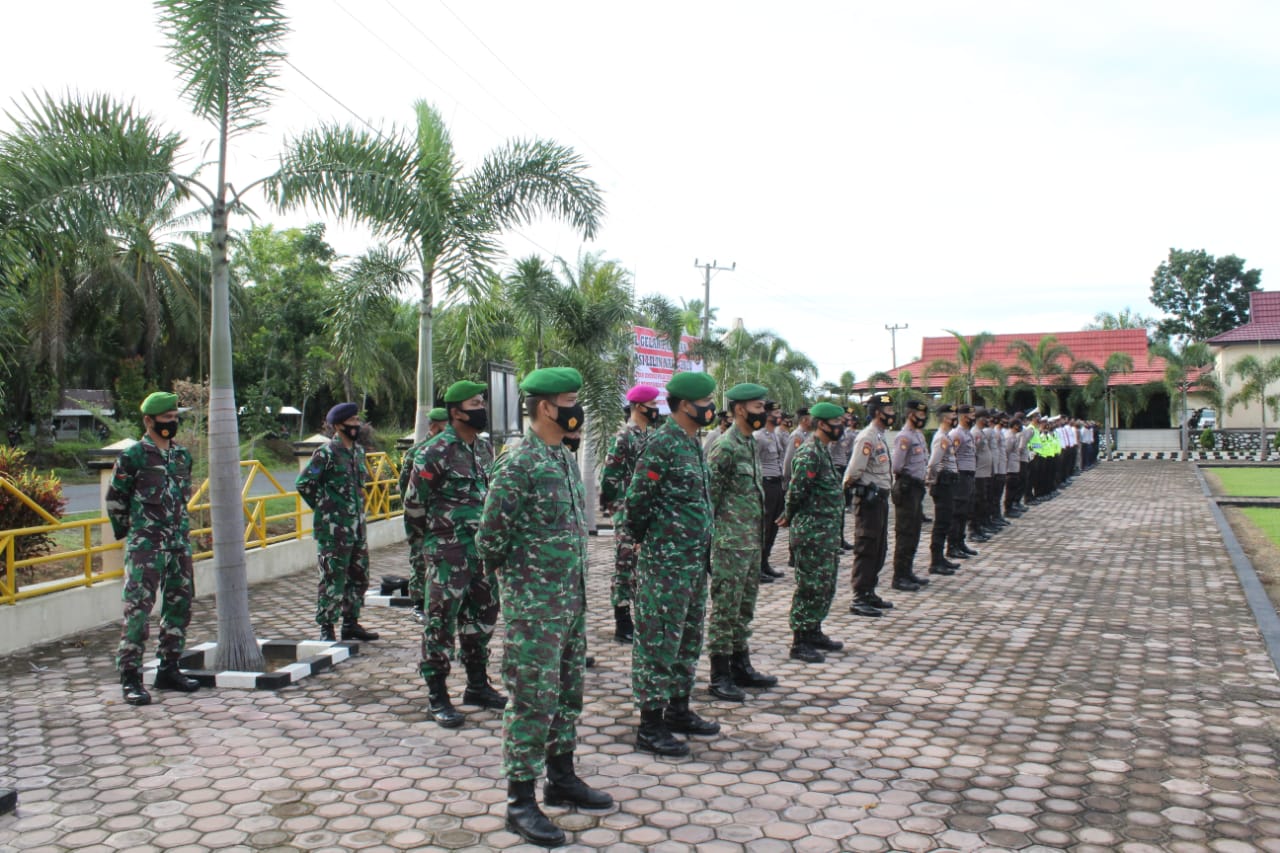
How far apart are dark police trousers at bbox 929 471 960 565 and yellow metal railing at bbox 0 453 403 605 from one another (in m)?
5.80

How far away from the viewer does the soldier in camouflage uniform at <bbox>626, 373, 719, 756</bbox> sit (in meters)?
4.67

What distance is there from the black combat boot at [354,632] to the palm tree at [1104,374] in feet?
111

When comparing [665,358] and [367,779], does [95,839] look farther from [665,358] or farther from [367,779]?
[665,358]

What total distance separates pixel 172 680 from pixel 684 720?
316cm

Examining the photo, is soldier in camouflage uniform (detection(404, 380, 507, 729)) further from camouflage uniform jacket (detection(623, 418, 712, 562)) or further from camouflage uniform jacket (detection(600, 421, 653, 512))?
camouflage uniform jacket (detection(600, 421, 653, 512))

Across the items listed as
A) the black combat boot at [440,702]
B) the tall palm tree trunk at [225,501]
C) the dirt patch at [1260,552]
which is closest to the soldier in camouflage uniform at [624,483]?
the black combat boot at [440,702]

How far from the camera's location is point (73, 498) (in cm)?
1941

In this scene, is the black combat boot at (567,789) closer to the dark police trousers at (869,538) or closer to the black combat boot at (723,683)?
the black combat boot at (723,683)

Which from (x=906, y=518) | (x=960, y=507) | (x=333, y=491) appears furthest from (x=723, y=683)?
(x=960, y=507)

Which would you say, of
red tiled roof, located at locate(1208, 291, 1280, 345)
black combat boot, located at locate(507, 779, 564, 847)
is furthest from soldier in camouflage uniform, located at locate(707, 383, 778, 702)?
red tiled roof, located at locate(1208, 291, 1280, 345)

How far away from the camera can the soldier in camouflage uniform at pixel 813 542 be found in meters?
6.52

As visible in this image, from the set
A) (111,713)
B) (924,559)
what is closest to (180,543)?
(111,713)

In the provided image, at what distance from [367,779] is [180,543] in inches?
93.2

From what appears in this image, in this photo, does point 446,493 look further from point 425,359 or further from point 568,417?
point 425,359
